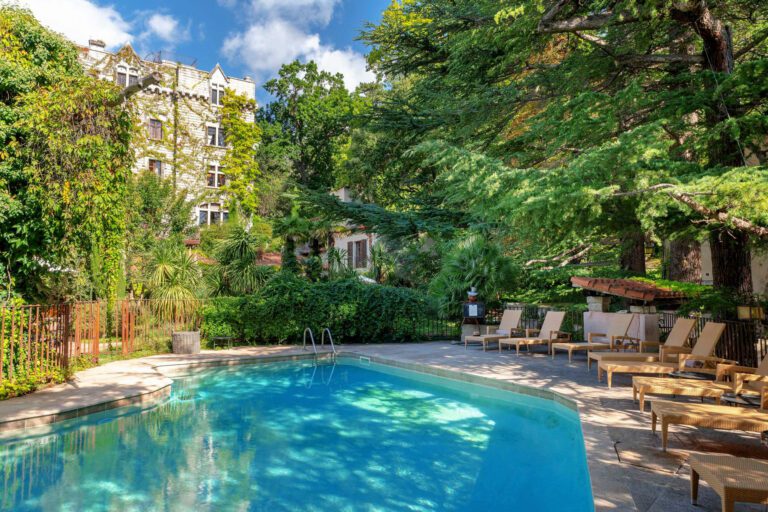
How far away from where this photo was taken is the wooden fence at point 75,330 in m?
7.69

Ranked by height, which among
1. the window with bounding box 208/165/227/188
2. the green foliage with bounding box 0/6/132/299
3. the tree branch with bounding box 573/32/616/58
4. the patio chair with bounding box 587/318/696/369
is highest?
the window with bounding box 208/165/227/188

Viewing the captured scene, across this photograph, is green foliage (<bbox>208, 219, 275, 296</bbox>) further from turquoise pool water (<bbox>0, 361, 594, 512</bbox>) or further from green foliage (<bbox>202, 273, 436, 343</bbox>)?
turquoise pool water (<bbox>0, 361, 594, 512</bbox>)

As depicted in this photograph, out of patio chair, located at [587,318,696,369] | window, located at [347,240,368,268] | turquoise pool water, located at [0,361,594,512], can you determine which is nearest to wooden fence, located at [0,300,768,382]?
patio chair, located at [587,318,696,369]

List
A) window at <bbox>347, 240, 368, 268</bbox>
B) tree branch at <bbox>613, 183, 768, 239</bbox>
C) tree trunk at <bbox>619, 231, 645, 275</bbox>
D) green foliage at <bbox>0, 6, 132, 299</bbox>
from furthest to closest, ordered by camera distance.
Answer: window at <bbox>347, 240, 368, 268</bbox>, tree trunk at <bbox>619, 231, 645, 275</bbox>, green foliage at <bbox>0, 6, 132, 299</bbox>, tree branch at <bbox>613, 183, 768, 239</bbox>

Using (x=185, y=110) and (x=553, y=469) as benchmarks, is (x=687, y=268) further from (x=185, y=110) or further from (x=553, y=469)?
(x=185, y=110)

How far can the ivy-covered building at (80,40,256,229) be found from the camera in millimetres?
31766

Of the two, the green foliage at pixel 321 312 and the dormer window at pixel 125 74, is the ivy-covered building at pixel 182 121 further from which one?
the green foliage at pixel 321 312

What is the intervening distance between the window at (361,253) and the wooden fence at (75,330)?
1819 cm

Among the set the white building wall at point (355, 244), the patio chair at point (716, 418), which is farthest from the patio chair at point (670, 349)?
the white building wall at point (355, 244)

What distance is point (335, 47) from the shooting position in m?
43.9

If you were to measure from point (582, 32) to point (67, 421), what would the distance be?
11.2 meters

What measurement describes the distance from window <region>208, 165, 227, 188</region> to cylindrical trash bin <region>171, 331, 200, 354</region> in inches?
948

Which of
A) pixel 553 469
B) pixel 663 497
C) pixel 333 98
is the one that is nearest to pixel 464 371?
pixel 553 469

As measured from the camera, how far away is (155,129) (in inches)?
1287
